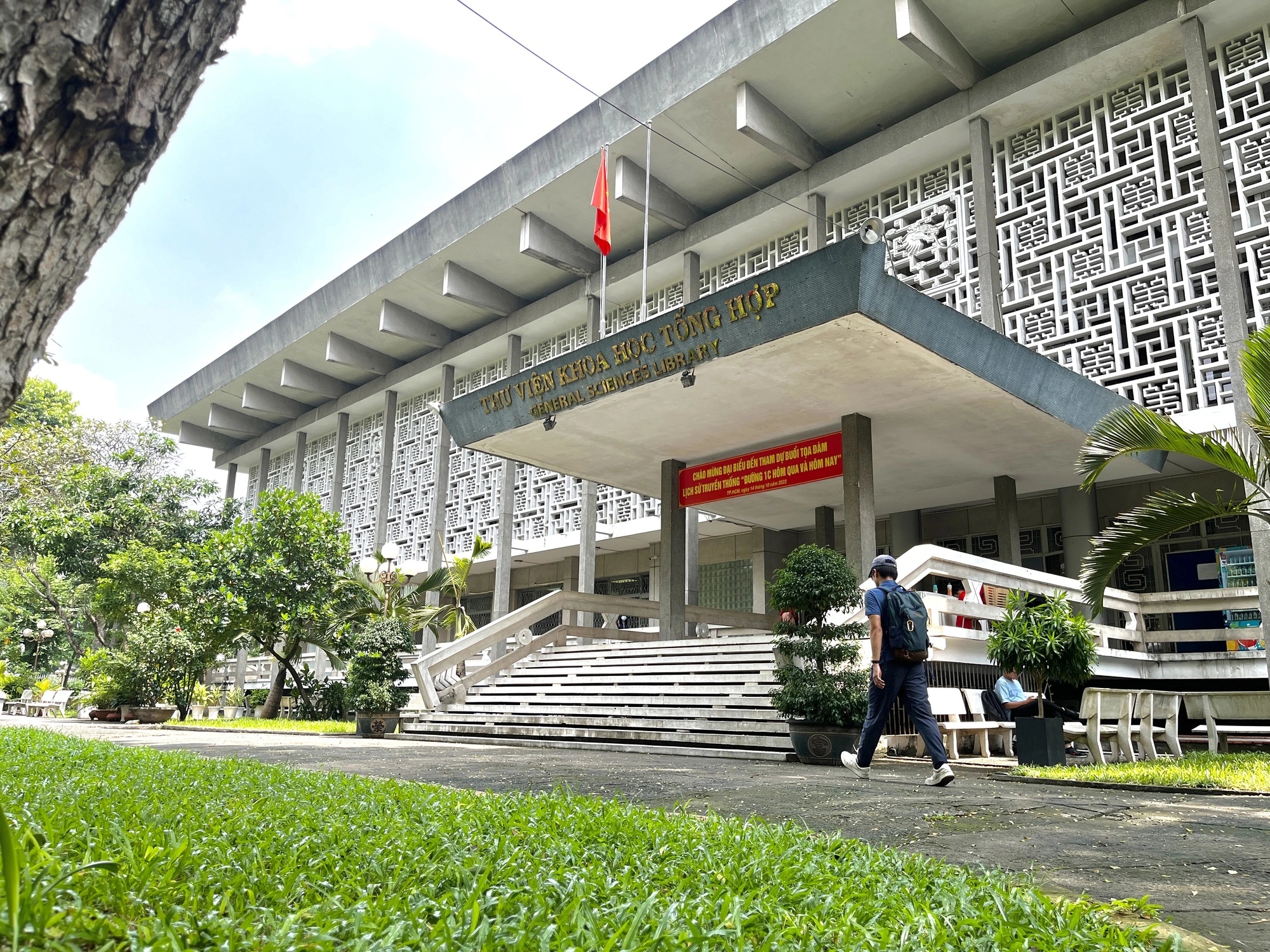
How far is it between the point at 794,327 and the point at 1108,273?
6.04 meters

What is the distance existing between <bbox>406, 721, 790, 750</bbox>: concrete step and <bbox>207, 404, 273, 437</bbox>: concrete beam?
21.0 metres

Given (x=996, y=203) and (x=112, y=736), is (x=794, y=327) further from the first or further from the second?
(x=112, y=736)

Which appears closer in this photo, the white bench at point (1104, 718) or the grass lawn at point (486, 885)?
the grass lawn at point (486, 885)

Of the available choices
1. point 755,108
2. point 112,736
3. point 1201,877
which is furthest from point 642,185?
point 1201,877

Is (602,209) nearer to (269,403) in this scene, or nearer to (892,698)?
(892,698)

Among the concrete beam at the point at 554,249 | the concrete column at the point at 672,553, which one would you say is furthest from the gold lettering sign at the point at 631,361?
the concrete beam at the point at 554,249

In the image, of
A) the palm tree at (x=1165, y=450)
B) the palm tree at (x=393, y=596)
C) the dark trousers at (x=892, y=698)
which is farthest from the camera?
the palm tree at (x=393, y=596)

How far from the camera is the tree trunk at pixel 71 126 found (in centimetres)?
173

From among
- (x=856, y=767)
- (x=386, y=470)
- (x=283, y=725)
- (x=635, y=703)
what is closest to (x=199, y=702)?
(x=283, y=725)

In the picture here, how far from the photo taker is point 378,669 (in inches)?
547

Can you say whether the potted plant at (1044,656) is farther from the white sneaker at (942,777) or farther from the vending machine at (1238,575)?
the vending machine at (1238,575)

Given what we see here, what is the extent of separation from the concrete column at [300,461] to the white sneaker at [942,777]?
2712 cm

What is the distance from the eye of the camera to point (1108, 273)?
1333 centimetres

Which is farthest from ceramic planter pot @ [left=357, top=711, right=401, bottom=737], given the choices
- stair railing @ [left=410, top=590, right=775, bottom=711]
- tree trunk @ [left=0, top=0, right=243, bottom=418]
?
tree trunk @ [left=0, top=0, right=243, bottom=418]
